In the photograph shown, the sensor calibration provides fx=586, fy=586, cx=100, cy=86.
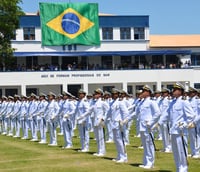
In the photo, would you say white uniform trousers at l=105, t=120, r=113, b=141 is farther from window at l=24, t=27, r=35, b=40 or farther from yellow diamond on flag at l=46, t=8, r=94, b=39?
window at l=24, t=27, r=35, b=40

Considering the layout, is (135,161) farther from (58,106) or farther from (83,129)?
(58,106)

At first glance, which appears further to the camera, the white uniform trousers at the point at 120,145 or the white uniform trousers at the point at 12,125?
the white uniform trousers at the point at 12,125

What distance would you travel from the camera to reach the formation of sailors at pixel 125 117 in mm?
14195

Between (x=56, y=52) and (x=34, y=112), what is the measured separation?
3919 centimetres

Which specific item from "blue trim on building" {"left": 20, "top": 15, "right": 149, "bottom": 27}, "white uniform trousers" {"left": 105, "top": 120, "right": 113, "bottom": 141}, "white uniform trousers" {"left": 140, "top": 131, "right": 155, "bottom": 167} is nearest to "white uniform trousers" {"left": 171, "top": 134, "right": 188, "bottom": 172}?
"white uniform trousers" {"left": 140, "top": 131, "right": 155, "bottom": 167}

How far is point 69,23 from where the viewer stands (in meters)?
68.6

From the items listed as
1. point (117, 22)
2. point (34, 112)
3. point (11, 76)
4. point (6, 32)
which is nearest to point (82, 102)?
point (34, 112)

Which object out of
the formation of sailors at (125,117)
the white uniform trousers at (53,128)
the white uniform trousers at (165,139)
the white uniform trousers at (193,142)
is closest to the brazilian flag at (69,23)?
the formation of sailors at (125,117)

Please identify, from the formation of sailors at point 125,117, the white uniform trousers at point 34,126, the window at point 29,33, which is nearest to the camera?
the formation of sailors at point 125,117

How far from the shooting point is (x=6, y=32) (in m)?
50.5

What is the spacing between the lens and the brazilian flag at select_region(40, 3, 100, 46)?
67.8 meters

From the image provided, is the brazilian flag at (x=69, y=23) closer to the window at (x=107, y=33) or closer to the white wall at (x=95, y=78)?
the window at (x=107, y=33)

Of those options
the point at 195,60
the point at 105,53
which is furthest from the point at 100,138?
the point at 195,60

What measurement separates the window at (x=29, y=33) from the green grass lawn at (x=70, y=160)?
4692 centimetres
